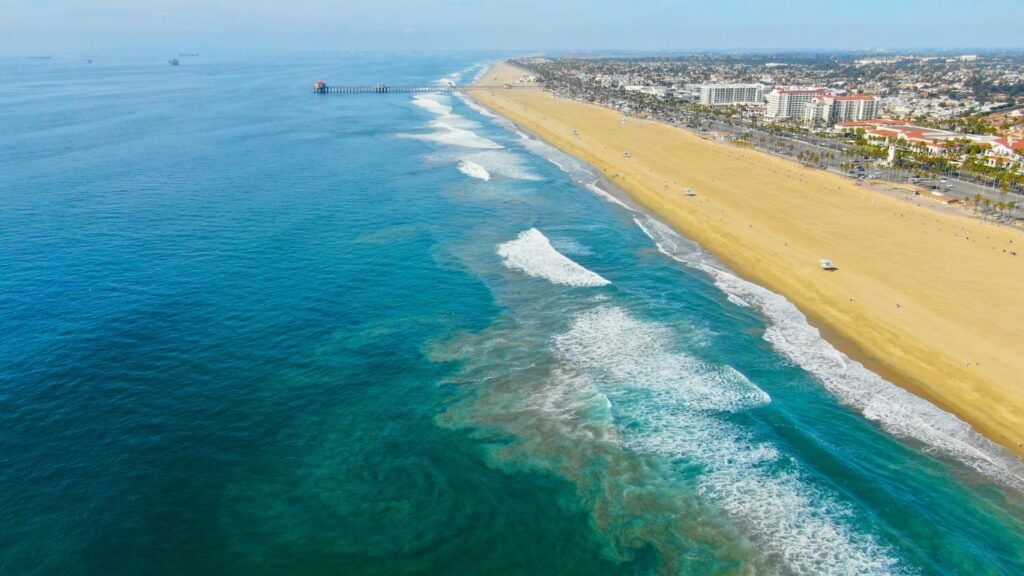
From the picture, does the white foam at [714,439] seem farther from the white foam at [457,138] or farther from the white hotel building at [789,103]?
the white hotel building at [789,103]

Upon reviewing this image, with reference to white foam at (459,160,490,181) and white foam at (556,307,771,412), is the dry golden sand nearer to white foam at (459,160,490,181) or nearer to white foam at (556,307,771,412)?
white foam at (556,307,771,412)

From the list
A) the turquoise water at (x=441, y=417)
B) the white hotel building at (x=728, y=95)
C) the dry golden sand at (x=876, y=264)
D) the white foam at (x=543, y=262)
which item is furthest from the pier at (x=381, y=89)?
the white foam at (x=543, y=262)

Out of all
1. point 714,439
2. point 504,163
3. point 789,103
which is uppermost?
point 789,103

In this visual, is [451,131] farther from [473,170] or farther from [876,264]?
[876,264]

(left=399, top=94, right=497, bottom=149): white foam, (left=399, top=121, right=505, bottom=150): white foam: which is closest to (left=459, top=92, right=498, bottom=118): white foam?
(left=399, top=94, right=497, bottom=149): white foam

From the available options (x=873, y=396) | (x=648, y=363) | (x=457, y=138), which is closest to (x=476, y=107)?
(x=457, y=138)

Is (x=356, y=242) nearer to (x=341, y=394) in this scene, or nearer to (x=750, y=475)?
(x=341, y=394)
